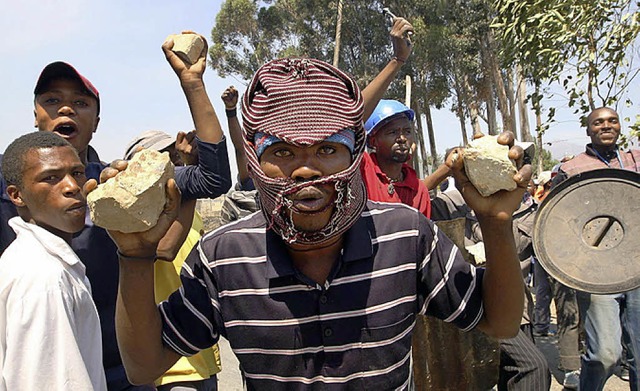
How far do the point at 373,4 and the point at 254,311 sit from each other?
2661 cm

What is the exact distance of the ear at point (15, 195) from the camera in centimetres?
206

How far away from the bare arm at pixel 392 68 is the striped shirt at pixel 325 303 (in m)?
1.55

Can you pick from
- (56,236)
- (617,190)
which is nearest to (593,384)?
(617,190)

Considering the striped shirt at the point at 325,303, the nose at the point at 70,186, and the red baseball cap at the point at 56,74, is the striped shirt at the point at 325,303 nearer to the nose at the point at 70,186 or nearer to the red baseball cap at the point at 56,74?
the nose at the point at 70,186

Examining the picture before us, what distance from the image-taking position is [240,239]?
5.28 feet

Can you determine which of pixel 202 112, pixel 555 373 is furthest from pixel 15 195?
pixel 555 373

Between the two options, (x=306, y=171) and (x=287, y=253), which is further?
(x=287, y=253)

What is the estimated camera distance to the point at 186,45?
200 cm

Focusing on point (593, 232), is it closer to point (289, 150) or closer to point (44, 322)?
point (289, 150)

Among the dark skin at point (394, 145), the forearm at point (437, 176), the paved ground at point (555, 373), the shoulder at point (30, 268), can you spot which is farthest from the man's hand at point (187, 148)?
the paved ground at point (555, 373)

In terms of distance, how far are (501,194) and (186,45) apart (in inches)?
49.4

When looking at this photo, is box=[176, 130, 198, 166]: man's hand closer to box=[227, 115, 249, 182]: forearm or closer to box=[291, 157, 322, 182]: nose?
box=[227, 115, 249, 182]: forearm

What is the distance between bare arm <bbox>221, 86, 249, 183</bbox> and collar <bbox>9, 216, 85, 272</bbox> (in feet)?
5.61

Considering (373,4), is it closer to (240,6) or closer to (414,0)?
(414,0)
